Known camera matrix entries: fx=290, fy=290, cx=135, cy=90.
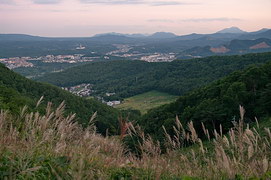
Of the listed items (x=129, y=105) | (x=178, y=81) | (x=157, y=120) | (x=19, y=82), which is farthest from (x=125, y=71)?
(x=157, y=120)

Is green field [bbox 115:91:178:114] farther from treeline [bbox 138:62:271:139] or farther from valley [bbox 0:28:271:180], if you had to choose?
treeline [bbox 138:62:271:139]

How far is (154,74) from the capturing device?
110625 millimetres

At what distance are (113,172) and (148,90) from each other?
3573 inches

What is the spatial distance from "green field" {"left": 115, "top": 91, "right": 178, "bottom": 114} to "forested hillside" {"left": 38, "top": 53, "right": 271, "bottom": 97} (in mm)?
2941

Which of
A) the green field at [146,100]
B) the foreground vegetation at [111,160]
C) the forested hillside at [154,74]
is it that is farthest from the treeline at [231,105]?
the forested hillside at [154,74]

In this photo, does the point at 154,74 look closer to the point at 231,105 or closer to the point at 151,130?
the point at 151,130

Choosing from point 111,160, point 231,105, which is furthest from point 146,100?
point 111,160

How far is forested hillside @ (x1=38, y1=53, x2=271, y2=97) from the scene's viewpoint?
262ft

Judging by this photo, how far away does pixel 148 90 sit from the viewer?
9431 cm

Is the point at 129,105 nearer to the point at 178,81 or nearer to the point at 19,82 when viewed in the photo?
the point at 178,81

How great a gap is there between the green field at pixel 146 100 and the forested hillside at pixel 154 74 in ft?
9.65

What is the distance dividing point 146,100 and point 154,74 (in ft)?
100

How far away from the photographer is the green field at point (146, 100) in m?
72.6

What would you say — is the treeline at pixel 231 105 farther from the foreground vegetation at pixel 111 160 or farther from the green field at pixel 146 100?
the green field at pixel 146 100
